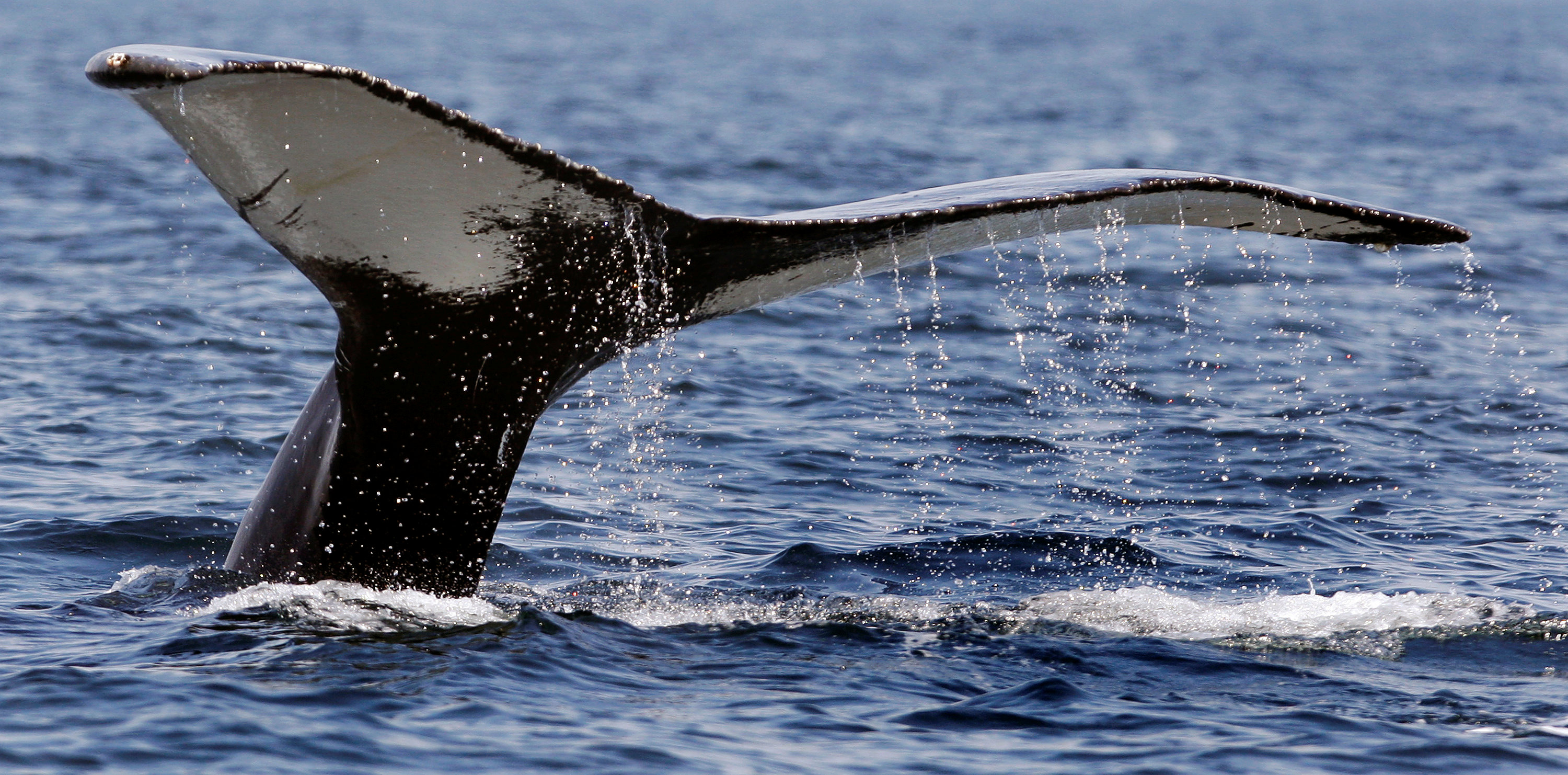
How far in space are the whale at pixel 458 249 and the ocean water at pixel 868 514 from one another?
430 mm

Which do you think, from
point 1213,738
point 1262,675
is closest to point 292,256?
point 1213,738

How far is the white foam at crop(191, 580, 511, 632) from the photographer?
219 inches

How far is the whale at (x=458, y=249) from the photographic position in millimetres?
3994

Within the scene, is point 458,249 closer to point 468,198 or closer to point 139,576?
point 468,198

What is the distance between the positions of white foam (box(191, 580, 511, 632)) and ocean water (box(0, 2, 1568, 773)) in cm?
1

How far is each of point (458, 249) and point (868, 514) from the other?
466cm

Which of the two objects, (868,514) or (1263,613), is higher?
(868,514)

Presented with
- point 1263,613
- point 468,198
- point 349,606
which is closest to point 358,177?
point 468,198

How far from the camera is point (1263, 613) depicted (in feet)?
22.2

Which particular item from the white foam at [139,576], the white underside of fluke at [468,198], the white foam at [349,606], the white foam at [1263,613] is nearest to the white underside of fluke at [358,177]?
the white underside of fluke at [468,198]

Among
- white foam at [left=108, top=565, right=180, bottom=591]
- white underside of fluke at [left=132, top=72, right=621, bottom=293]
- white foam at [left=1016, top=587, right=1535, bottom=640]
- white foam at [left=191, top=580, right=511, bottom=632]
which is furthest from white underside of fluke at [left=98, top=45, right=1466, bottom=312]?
white foam at [left=108, top=565, right=180, bottom=591]

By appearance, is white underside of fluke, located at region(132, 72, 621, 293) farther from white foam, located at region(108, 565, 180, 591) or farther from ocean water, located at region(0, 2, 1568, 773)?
white foam, located at region(108, 565, 180, 591)

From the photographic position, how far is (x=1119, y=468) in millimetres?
10055

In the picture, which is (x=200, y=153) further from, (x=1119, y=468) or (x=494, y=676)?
(x=1119, y=468)
